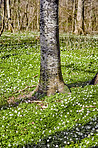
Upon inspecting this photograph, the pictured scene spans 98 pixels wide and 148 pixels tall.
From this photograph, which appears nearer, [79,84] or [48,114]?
[48,114]

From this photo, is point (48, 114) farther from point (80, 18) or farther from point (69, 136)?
point (80, 18)

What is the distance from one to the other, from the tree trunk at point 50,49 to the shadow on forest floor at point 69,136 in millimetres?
2568

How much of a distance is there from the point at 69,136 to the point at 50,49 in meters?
3.68

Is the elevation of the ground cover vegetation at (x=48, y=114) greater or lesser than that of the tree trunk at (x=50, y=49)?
lesser

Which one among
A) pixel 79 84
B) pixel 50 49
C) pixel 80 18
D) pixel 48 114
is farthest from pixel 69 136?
pixel 80 18

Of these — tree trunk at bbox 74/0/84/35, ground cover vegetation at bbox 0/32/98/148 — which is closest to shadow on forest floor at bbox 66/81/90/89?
ground cover vegetation at bbox 0/32/98/148

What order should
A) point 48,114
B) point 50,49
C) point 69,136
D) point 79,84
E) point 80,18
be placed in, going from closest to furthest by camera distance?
point 69,136
point 48,114
point 50,49
point 79,84
point 80,18

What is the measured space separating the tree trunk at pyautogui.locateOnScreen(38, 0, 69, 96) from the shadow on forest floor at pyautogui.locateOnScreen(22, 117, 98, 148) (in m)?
2.57

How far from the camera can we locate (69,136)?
552cm

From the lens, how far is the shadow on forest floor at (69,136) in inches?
211

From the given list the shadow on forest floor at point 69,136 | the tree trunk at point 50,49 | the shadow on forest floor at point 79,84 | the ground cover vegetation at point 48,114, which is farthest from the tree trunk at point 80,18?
the shadow on forest floor at point 69,136

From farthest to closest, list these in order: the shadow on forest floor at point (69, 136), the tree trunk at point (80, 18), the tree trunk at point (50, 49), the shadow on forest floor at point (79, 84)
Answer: the tree trunk at point (80, 18), the shadow on forest floor at point (79, 84), the tree trunk at point (50, 49), the shadow on forest floor at point (69, 136)

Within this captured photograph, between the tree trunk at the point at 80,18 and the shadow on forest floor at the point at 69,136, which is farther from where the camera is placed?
the tree trunk at the point at 80,18

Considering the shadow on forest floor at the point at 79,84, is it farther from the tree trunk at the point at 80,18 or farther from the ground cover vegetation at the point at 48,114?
the tree trunk at the point at 80,18
